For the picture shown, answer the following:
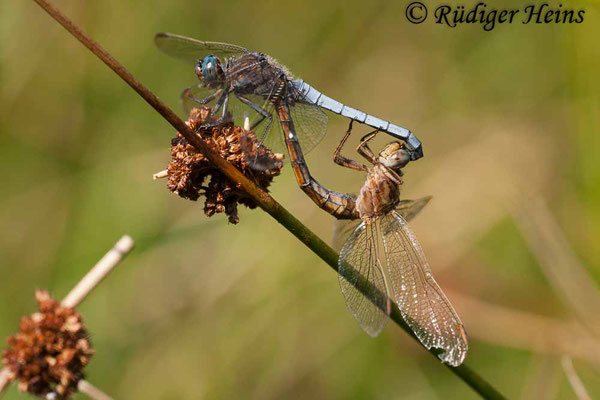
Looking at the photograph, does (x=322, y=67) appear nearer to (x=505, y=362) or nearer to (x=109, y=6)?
(x=109, y=6)

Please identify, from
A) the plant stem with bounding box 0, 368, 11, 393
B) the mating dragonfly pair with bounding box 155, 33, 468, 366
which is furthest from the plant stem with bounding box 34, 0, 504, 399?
the plant stem with bounding box 0, 368, 11, 393

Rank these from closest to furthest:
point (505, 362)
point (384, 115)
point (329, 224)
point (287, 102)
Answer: point (287, 102), point (505, 362), point (329, 224), point (384, 115)

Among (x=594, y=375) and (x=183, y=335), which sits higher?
(x=183, y=335)

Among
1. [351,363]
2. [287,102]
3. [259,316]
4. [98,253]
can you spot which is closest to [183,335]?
[259,316]

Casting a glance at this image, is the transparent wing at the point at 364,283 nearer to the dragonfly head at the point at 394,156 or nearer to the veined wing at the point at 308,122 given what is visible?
the dragonfly head at the point at 394,156

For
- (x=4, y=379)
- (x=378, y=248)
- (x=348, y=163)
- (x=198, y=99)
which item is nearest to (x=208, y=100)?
(x=198, y=99)

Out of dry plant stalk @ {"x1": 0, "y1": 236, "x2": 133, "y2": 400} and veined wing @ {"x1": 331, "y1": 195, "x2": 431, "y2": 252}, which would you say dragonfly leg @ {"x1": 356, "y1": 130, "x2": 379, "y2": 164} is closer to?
veined wing @ {"x1": 331, "y1": 195, "x2": 431, "y2": 252}
